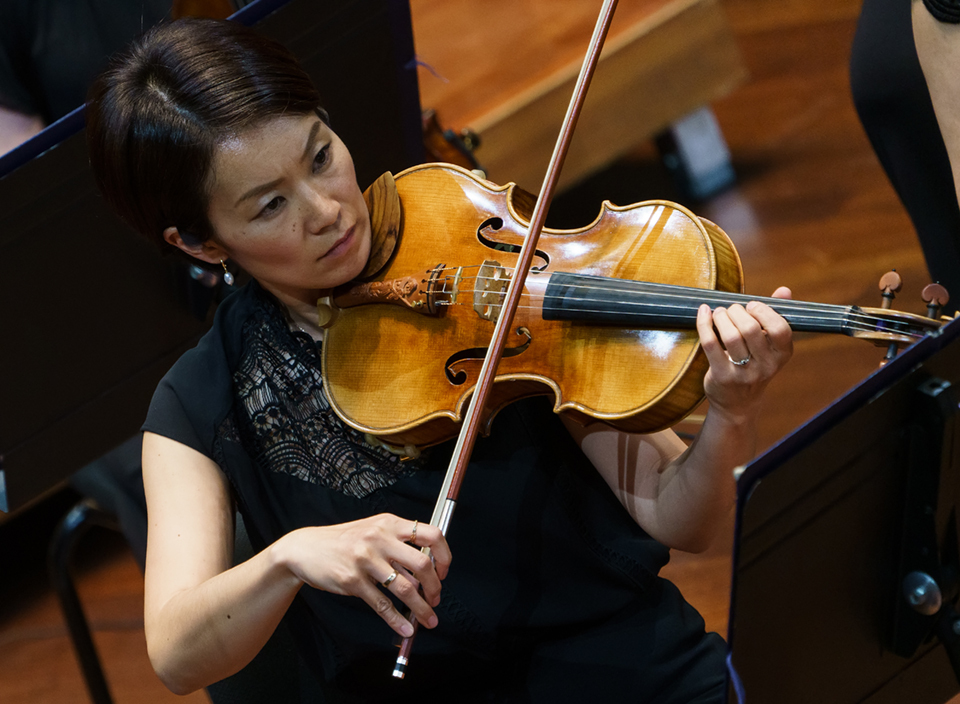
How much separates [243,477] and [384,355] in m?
0.19

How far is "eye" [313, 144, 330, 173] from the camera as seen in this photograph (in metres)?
1.00

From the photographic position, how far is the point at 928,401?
2.45 ft

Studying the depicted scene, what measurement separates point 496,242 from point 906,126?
586 mm

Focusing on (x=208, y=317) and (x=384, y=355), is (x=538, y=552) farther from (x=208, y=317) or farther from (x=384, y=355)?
(x=208, y=317)

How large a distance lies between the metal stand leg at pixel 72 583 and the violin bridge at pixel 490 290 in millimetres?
649

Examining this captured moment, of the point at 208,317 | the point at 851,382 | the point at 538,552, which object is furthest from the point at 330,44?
the point at 851,382

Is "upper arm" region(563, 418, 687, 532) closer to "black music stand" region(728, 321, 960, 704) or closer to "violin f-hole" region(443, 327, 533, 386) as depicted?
"violin f-hole" region(443, 327, 533, 386)

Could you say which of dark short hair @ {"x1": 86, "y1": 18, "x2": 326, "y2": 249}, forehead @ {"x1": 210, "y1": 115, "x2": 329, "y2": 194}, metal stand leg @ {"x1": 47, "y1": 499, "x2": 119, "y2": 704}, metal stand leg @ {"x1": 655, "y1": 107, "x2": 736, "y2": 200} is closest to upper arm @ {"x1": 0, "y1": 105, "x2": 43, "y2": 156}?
metal stand leg @ {"x1": 47, "y1": 499, "x2": 119, "y2": 704}

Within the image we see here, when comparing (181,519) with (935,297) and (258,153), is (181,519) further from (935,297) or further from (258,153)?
(935,297)

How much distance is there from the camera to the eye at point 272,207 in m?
0.99

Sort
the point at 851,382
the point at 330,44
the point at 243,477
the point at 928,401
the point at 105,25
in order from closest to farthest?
1. the point at 928,401
2. the point at 243,477
3. the point at 330,44
4. the point at 105,25
5. the point at 851,382

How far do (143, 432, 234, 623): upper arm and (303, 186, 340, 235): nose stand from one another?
27 centimetres

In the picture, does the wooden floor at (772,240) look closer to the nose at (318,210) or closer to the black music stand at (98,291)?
the black music stand at (98,291)

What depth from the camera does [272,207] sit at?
3.25 ft
